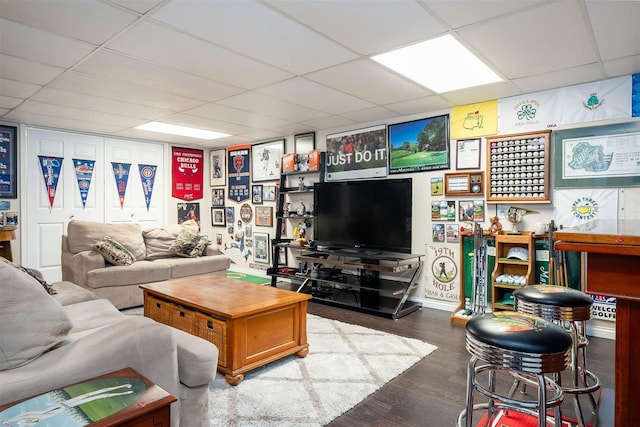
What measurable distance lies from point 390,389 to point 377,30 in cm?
233

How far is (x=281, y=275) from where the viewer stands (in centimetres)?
523

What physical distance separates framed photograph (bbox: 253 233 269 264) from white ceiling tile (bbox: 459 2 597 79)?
4365mm

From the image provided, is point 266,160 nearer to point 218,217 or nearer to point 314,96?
point 218,217

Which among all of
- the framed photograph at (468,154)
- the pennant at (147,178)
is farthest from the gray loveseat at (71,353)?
the pennant at (147,178)

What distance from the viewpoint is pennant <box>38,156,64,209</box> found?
17.0ft

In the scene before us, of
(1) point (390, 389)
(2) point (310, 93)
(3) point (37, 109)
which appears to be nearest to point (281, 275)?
(2) point (310, 93)

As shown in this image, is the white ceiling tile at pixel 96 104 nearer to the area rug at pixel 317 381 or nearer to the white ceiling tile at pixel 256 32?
the white ceiling tile at pixel 256 32

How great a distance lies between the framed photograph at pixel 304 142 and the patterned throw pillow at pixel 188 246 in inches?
78.0

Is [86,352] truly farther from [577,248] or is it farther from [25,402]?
[577,248]

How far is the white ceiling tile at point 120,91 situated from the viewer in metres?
3.29

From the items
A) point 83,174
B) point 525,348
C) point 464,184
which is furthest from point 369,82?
point 83,174

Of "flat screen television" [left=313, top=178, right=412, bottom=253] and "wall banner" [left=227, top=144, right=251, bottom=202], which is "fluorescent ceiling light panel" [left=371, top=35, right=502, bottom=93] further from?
"wall banner" [left=227, top=144, right=251, bottom=202]

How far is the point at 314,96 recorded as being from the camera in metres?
3.75

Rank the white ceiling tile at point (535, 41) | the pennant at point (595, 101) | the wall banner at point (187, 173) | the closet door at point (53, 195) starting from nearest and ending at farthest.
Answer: the white ceiling tile at point (535, 41) < the pennant at point (595, 101) < the closet door at point (53, 195) < the wall banner at point (187, 173)
